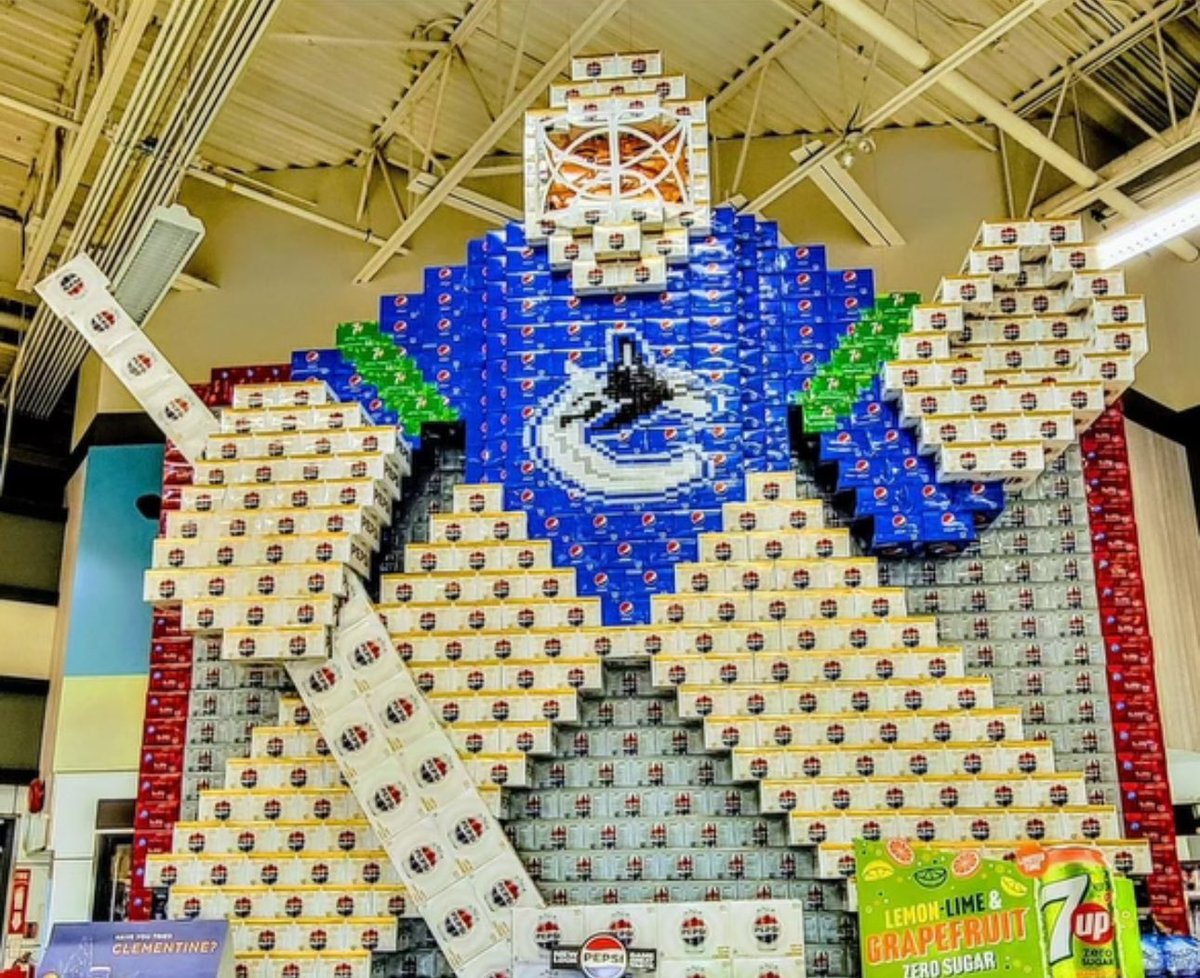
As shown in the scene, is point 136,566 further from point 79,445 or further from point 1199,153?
point 1199,153

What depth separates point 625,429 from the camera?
1009 centimetres

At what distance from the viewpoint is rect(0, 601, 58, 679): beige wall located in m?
13.2

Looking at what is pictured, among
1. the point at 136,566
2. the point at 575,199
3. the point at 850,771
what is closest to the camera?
the point at 850,771

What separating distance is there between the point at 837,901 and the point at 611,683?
7.39ft

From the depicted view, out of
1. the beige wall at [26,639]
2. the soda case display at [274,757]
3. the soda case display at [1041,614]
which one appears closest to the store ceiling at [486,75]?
the soda case display at [274,757]

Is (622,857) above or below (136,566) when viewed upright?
below

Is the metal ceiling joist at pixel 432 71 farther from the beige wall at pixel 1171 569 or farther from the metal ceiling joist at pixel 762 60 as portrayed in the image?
the beige wall at pixel 1171 569

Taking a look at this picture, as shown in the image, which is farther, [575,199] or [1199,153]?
[1199,153]

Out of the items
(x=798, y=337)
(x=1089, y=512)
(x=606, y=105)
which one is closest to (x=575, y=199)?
(x=606, y=105)

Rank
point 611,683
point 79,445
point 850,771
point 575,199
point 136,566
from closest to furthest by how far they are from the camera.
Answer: point 850,771 < point 611,683 < point 575,199 < point 136,566 < point 79,445

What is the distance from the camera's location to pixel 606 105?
10352 mm

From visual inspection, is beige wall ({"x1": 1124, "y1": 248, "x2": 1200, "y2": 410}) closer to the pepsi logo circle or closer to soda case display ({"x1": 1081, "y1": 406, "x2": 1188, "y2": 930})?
soda case display ({"x1": 1081, "y1": 406, "x2": 1188, "y2": 930})

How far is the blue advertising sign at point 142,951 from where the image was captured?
20.3 ft

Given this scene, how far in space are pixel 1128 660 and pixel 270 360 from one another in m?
8.32
